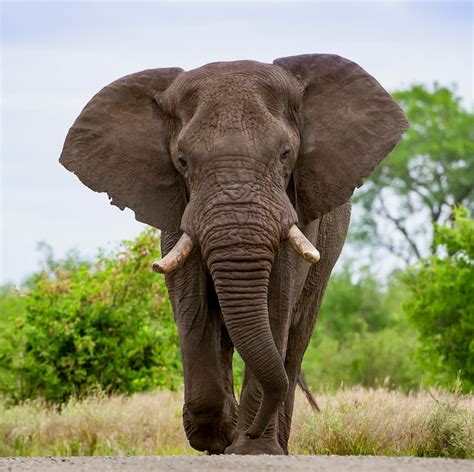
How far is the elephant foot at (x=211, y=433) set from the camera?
10.5m

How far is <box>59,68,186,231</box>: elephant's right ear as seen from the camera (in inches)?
409

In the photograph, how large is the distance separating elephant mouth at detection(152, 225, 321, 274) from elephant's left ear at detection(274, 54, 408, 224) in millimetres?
1015

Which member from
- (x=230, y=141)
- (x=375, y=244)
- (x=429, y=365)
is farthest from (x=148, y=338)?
(x=375, y=244)

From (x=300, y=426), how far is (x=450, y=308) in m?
7.69

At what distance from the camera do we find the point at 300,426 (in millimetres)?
12695

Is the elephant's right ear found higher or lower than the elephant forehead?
lower

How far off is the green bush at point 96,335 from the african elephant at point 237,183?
248 inches

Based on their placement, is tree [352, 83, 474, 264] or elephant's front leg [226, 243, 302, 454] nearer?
elephant's front leg [226, 243, 302, 454]

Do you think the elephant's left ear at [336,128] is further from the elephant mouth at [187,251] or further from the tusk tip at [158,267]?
the tusk tip at [158,267]

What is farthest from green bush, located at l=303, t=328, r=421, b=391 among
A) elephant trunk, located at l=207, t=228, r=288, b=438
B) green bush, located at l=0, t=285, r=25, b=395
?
elephant trunk, located at l=207, t=228, r=288, b=438

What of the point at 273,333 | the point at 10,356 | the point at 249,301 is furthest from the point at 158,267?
the point at 10,356

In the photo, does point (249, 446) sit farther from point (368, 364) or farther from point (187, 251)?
point (368, 364)

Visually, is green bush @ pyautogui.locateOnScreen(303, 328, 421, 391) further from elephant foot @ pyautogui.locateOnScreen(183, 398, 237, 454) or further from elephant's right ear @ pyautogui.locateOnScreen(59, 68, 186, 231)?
elephant's right ear @ pyautogui.locateOnScreen(59, 68, 186, 231)

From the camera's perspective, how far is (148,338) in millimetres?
17922
